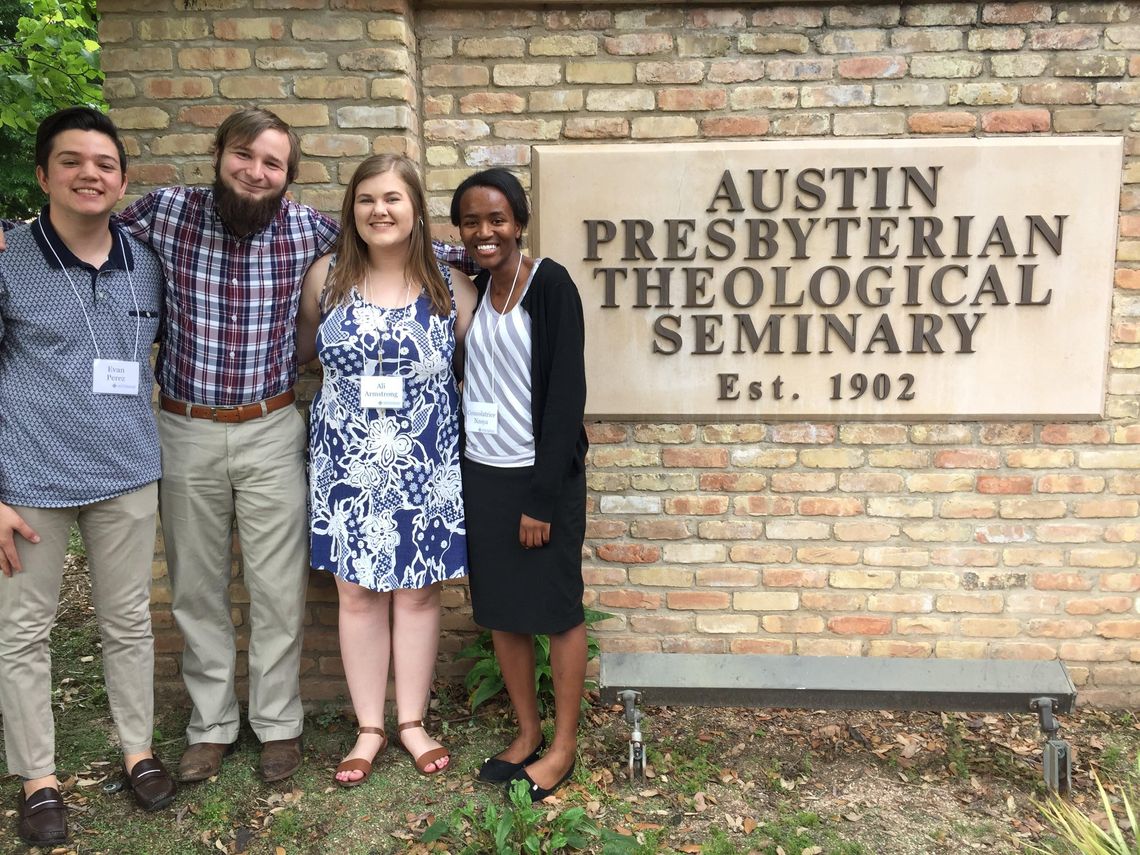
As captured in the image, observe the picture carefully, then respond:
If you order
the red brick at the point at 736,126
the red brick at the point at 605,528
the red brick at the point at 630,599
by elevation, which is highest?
the red brick at the point at 736,126

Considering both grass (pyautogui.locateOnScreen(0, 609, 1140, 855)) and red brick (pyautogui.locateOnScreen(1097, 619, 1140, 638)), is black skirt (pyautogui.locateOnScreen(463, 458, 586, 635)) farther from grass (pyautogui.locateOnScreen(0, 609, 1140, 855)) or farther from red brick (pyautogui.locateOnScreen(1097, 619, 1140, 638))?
red brick (pyautogui.locateOnScreen(1097, 619, 1140, 638))

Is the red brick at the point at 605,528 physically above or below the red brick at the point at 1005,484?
below

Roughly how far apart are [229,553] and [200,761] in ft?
2.35

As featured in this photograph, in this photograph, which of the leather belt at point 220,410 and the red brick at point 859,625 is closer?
the leather belt at point 220,410

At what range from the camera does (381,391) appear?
8.63 feet

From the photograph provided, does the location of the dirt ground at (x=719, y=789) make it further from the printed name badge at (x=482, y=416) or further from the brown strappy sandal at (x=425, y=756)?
the printed name badge at (x=482, y=416)

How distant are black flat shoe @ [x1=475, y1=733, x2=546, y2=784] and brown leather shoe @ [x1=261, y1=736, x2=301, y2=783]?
643 mm

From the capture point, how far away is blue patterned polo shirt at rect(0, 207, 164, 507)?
2418 mm

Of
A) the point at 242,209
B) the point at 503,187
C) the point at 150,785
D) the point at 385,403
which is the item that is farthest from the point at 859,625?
the point at 242,209

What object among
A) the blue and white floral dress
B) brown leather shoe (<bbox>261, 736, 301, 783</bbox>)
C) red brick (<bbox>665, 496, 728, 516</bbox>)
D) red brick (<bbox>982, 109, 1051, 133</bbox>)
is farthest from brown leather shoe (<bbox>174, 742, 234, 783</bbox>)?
red brick (<bbox>982, 109, 1051, 133</bbox>)

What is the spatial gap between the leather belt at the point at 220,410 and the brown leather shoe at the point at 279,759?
1.16m

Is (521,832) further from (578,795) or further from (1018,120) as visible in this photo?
(1018,120)

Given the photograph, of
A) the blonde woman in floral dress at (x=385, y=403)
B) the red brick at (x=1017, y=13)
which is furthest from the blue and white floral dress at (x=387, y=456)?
the red brick at (x=1017, y=13)

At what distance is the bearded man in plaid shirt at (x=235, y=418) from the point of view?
8.73 ft
